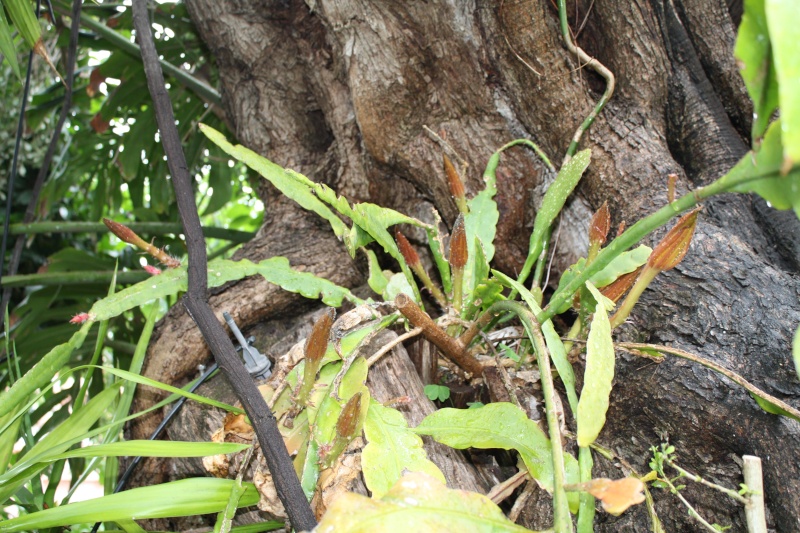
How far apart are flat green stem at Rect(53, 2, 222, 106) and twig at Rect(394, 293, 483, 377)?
4.72 ft

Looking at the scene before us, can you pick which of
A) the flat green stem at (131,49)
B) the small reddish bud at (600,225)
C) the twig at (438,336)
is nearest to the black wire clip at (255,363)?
the twig at (438,336)

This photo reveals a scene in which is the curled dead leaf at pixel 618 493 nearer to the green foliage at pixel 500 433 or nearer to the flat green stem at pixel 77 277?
the green foliage at pixel 500 433

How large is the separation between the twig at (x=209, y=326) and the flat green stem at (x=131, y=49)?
82 centimetres

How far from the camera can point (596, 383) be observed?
2.05 ft

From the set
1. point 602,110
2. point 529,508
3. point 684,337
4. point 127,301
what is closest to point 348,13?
point 602,110

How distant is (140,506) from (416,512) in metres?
0.41

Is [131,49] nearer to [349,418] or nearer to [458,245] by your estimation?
[458,245]

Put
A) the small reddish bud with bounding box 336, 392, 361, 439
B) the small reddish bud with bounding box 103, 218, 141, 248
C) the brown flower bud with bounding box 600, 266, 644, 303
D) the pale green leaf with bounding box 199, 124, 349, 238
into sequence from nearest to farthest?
the small reddish bud with bounding box 336, 392, 361, 439, the brown flower bud with bounding box 600, 266, 644, 303, the small reddish bud with bounding box 103, 218, 141, 248, the pale green leaf with bounding box 199, 124, 349, 238

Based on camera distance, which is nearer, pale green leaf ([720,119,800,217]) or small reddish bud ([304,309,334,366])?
pale green leaf ([720,119,800,217])

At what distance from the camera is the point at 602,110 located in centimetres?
126

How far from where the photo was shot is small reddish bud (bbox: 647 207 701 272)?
766 mm

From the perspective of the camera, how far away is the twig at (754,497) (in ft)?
2.13

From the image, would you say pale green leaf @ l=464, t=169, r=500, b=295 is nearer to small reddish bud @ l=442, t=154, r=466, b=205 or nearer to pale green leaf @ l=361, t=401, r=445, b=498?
small reddish bud @ l=442, t=154, r=466, b=205

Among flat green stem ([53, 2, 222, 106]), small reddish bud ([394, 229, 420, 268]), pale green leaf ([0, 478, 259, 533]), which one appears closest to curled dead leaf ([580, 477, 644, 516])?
pale green leaf ([0, 478, 259, 533])
